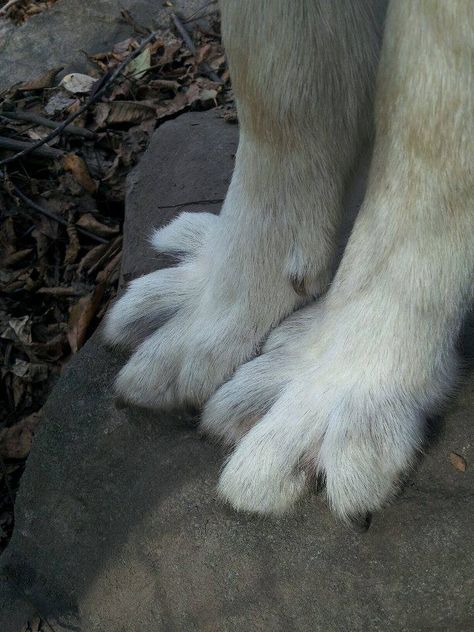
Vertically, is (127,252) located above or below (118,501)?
above

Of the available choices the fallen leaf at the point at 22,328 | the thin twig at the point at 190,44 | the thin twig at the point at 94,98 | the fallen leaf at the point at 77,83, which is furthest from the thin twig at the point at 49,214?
the thin twig at the point at 190,44

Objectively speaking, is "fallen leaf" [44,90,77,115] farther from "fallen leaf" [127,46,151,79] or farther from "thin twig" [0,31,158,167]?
"fallen leaf" [127,46,151,79]

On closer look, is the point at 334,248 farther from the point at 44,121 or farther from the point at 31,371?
the point at 44,121

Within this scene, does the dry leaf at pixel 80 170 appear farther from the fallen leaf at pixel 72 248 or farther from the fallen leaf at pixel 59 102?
the fallen leaf at pixel 59 102

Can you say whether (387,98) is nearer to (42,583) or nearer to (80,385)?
(80,385)

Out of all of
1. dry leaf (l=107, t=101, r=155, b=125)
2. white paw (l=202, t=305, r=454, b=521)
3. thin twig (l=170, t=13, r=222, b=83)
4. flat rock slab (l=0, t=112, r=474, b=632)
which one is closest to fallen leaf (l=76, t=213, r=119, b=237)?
dry leaf (l=107, t=101, r=155, b=125)

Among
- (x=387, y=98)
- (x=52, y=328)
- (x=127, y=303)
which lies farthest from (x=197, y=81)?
(x=387, y=98)
